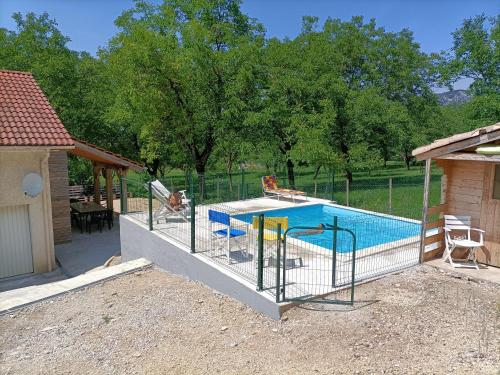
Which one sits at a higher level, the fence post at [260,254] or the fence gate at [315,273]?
the fence post at [260,254]

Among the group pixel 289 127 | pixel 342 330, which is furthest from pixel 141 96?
pixel 342 330

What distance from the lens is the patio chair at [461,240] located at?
8273 mm

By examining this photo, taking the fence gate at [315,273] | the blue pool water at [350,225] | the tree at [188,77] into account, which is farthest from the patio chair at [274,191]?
the fence gate at [315,273]

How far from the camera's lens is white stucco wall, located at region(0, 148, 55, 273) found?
1073 centimetres

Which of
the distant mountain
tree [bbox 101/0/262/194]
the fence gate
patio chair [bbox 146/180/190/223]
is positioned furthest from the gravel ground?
the distant mountain

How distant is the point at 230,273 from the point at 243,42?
48.4ft

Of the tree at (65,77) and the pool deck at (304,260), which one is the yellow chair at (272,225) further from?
the tree at (65,77)

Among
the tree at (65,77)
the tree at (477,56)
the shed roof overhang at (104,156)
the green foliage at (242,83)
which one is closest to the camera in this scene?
→ the shed roof overhang at (104,156)

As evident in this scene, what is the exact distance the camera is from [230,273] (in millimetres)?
7699

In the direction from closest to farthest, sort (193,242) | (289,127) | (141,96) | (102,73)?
(193,242), (141,96), (289,127), (102,73)

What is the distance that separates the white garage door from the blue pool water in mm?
6324

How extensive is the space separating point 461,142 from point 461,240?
6.98ft

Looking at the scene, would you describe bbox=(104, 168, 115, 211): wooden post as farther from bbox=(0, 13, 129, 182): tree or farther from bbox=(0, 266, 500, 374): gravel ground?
bbox=(0, 266, 500, 374): gravel ground

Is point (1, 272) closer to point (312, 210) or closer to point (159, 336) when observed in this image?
point (159, 336)
